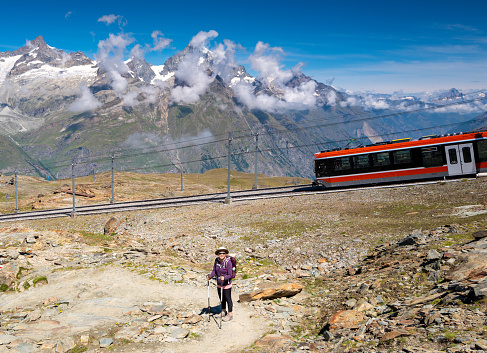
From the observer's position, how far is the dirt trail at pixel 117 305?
44.9 feet

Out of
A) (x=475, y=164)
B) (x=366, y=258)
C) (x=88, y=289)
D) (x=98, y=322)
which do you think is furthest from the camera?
(x=475, y=164)

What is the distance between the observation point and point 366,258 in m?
21.2

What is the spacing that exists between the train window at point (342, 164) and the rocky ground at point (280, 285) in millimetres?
12066

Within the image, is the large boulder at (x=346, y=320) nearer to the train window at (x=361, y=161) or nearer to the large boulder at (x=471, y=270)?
the large boulder at (x=471, y=270)

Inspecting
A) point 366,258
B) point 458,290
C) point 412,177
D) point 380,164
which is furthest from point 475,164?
point 458,290

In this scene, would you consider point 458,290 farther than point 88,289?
No

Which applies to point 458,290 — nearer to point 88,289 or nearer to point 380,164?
point 88,289

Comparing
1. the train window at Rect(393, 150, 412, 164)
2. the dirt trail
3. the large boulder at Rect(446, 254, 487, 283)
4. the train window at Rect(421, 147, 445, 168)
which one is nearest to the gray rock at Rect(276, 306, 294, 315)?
the dirt trail

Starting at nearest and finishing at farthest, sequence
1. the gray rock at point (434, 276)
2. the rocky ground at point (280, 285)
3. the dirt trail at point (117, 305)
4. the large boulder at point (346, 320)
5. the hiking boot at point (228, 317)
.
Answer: the rocky ground at point (280, 285) → the large boulder at point (346, 320) → the dirt trail at point (117, 305) → the gray rock at point (434, 276) → the hiking boot at point (228, 317)

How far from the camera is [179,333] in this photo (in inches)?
559

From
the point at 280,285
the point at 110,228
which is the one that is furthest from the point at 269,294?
the point at 110,228

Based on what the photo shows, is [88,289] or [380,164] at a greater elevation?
[380,164]

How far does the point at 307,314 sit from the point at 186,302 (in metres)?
5.57

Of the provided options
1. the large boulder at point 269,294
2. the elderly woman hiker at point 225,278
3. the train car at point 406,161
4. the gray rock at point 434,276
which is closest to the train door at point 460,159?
the train car at point 406,161
